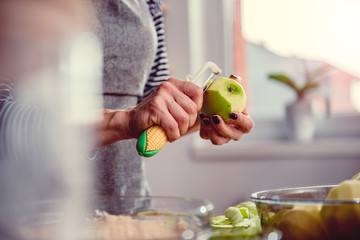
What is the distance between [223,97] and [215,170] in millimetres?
1304

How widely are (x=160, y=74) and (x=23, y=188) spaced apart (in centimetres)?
90

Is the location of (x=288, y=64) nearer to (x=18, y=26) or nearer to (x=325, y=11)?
(x=325, y=11)

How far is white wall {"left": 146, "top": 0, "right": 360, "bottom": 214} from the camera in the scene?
1.72 metres

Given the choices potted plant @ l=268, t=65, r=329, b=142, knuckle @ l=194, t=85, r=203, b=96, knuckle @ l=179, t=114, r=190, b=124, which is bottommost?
potted plant @ l=268, t=65, r=329, b=142

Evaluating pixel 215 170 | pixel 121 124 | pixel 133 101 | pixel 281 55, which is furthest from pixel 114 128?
pixel 281 55

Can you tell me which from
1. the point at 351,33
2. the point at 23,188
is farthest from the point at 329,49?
the point at 23,188

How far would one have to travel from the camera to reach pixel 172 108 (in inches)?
22.4

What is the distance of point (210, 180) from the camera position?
1.90 metres

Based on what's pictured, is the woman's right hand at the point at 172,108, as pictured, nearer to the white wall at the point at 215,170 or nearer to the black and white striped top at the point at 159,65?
the black and white striped top at the point at 159,65

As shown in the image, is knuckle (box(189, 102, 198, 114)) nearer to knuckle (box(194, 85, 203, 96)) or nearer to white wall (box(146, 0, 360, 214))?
knuckle (box(194, 85, 203, 96))

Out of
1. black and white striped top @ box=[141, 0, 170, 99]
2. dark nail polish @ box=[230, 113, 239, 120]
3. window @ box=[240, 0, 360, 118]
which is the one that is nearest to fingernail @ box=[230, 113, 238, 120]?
dark nail polish @ box=[230, 113, 239, 120]

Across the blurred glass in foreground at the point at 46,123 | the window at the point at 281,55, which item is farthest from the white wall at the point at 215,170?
the blurred glass in foreground at the point at 46,123

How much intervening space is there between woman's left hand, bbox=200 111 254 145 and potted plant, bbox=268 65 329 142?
1196 millimetres

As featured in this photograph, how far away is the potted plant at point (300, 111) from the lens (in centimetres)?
182
